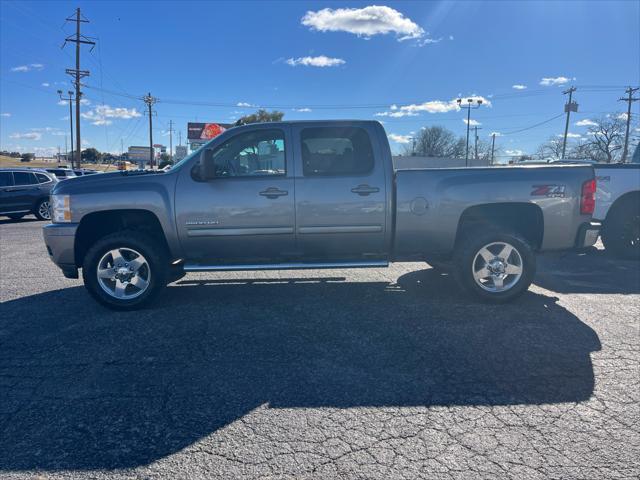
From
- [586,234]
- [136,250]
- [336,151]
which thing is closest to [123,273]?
[136,250]

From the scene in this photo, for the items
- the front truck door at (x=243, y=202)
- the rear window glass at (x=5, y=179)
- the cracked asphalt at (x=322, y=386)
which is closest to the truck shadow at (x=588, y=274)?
the cracked asphalt at (x=322, y=386)

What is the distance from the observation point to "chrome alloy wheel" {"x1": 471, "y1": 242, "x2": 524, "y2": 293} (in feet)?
17.3

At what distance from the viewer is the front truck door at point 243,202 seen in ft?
16.7

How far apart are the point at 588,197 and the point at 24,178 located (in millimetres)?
16648

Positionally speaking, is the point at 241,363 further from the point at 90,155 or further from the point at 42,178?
the point at 90,155

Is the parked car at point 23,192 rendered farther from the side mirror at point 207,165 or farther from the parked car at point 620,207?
the parked car at point 620,207

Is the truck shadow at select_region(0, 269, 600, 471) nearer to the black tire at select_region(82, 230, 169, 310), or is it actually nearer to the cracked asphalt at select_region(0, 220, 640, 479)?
the cracked asphalt at select_region(0, 220, 640, 479)

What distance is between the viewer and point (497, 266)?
529cm

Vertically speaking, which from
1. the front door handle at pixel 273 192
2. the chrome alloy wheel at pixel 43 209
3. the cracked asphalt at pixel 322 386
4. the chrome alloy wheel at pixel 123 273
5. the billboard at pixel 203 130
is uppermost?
the billboard at pixel 203 130

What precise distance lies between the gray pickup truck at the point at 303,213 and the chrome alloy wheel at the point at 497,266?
0.01 metres

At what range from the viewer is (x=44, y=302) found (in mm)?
5598

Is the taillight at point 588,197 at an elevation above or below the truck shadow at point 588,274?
above

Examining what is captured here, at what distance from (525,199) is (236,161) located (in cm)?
338

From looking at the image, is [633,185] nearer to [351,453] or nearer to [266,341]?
[266,341]
